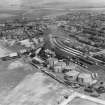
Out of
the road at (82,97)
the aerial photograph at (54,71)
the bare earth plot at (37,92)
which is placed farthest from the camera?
the aerial photograph at (54,71)

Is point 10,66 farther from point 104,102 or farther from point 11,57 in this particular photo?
point 104,102

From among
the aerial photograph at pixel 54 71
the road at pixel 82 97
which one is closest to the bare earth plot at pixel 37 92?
the aerial photograph at pixel 54 71


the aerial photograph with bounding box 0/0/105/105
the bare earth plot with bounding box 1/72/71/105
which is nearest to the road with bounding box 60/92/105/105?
the aerial photograph with bounding box 0/0/105/105

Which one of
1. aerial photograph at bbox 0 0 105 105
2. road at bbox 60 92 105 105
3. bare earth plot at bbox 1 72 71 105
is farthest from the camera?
aerial photograph at bbox 0 0 105 105

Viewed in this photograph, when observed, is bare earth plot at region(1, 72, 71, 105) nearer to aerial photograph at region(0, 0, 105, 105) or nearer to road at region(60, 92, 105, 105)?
aerial photograph at region(0, 0, 105, 105)

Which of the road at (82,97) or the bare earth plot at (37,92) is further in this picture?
the bare earth plot at (37,92)

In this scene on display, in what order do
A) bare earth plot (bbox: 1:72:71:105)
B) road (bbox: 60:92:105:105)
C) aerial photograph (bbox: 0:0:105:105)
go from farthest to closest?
aerial photograph (bbox: 0:0:105:105) < bare earth plot (bbox: 1:72:71:105) < road (bbox: 60:92:105:105)

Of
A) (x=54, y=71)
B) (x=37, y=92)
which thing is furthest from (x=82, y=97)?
(x=54, y=71)

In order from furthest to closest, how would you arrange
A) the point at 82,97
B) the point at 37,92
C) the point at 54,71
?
the point at 54,71 → the point at 37,92 → the point at 82,97

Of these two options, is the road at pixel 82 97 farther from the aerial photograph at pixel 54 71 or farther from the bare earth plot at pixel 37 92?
the bare earth plot at pixel 37 92

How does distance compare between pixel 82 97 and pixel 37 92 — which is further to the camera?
pixel 37 92

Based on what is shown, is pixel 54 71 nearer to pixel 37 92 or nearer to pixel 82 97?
pixel 37 92

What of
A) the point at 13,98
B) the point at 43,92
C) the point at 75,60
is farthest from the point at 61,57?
the point at 13,98
